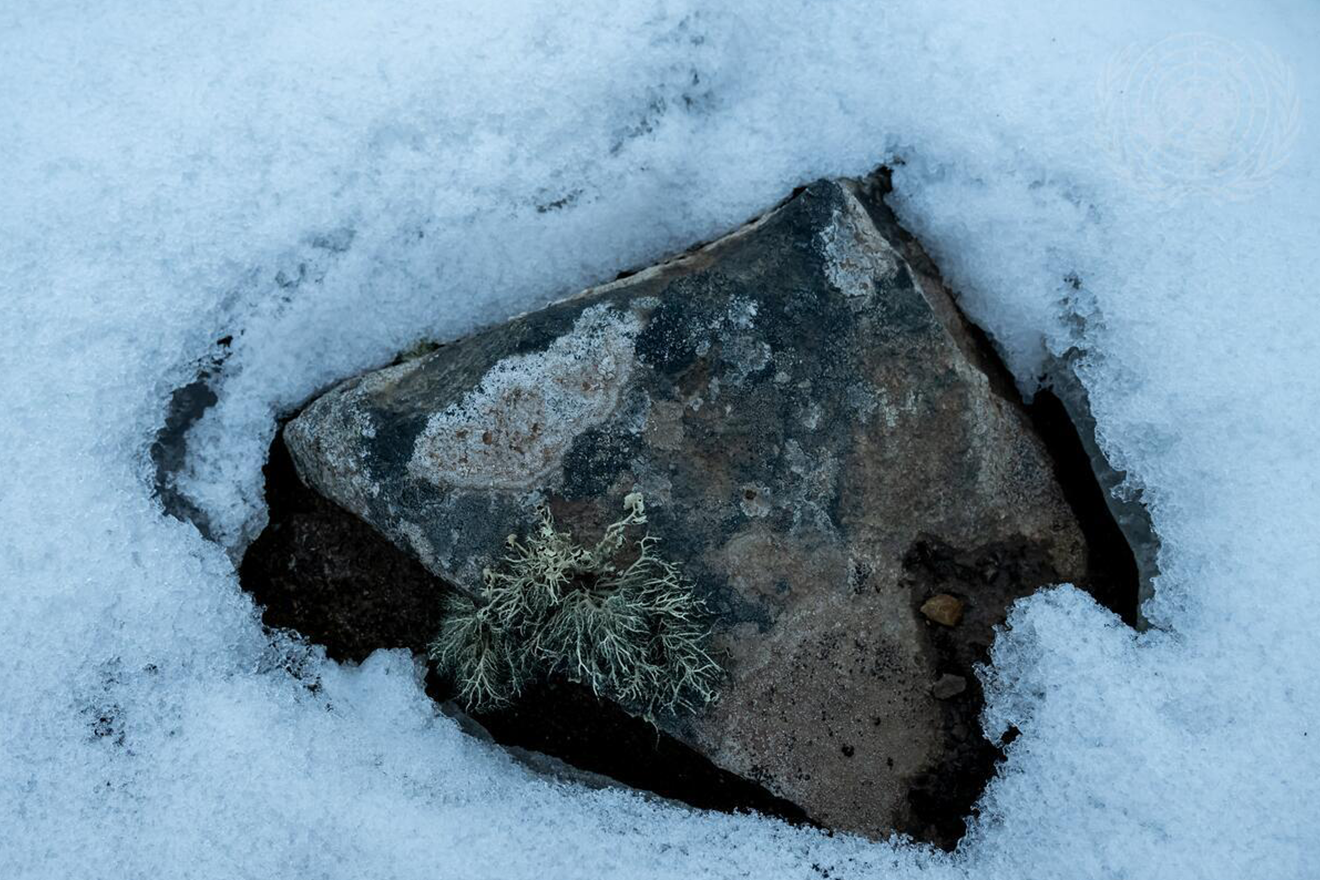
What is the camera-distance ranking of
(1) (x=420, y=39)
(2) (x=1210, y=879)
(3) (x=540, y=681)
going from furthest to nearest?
(1) (x=420, y=39)
(3) (x=540, y=681)
(2) (x=1210, y=879)

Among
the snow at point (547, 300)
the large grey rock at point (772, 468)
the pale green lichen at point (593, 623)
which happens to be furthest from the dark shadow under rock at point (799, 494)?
the snow at point (547, 300)

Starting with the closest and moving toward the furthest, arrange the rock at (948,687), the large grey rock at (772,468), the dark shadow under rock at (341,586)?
the large grey rock at (772,468) < the rock at (948,687) < the dark shadow under rock at (341,586)

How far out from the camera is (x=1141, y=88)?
205 inches

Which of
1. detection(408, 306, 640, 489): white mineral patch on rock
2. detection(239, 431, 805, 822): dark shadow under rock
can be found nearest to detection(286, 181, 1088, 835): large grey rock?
detection(408, 306, 640, 489): white mineral patch on rock

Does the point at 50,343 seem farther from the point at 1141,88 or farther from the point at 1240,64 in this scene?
the point at 1240,64

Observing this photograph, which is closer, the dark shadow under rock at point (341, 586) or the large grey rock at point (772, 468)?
the large grey rock at point (772, 468)

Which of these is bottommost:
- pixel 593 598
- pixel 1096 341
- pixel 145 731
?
pixel 145 731

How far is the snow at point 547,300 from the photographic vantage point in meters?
4.54

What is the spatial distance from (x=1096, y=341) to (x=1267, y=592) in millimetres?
1358

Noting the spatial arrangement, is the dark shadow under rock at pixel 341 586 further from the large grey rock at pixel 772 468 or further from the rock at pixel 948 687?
the rock at pixel 948 687

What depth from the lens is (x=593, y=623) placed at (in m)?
4.34

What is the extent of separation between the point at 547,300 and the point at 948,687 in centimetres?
266

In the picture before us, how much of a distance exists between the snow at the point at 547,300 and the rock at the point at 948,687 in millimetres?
187

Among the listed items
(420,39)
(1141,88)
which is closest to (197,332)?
(420,39)
